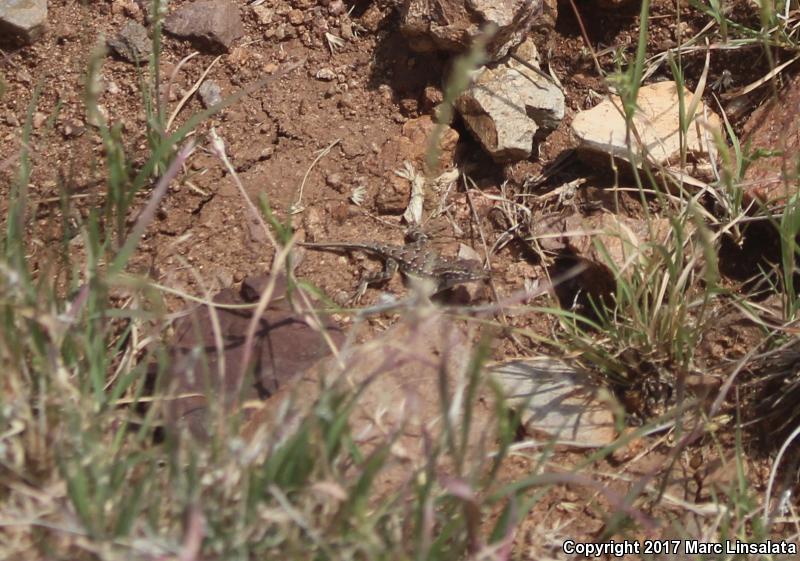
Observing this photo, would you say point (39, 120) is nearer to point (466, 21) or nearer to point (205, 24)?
point (205, 24)

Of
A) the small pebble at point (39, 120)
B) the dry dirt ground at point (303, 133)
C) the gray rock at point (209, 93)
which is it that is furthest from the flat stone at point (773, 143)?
the small pebble at point (39, 120)

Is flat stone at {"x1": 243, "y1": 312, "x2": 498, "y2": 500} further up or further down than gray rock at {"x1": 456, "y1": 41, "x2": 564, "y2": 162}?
further down

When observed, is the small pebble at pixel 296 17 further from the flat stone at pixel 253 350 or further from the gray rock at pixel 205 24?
the flat stone at pixel 253 350

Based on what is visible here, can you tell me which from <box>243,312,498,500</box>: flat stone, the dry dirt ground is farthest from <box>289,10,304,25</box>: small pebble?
<box>243,312,498,500</box>: flat stone

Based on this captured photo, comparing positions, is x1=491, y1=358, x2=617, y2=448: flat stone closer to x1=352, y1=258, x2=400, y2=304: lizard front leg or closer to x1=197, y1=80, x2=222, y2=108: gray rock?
x1=352, y1=258, x2=400, y2=304: lizard front leg

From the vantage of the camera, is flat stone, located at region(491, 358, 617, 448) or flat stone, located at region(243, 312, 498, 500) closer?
flat stone, located at region(243, 312, 498, 500)

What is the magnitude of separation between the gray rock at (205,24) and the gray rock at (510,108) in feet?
3.68

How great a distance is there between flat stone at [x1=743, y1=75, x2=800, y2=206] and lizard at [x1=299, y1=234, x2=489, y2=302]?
3.71ft

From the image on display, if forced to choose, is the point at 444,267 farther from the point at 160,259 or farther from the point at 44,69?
the point at 44,69

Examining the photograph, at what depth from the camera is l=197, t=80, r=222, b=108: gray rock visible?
3969mm

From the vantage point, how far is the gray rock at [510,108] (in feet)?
12.4

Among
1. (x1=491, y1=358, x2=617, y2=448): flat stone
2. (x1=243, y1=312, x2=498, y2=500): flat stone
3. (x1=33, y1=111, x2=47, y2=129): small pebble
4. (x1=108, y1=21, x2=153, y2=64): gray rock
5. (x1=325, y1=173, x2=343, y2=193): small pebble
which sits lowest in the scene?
(x1=491, y1=358, x2=617, y2=448): flat stone

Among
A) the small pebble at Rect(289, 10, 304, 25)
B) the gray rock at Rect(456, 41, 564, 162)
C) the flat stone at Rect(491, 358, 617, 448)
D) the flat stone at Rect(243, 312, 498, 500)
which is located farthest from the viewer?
the small pebble at Rect(289, 10, 304, 25)

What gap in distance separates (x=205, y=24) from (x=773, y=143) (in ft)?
8.28
